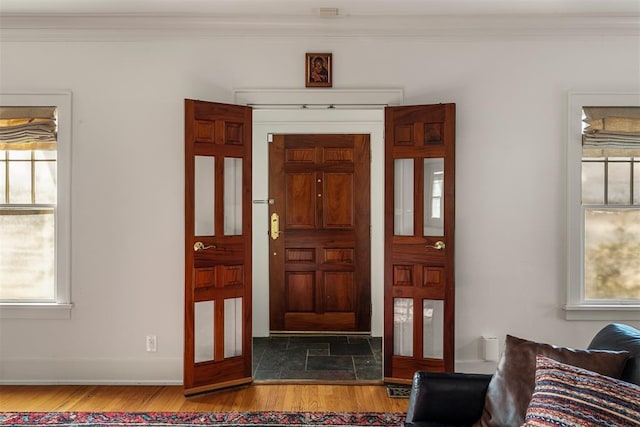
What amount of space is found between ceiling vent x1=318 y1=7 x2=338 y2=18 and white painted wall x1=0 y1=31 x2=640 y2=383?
0.19 meters

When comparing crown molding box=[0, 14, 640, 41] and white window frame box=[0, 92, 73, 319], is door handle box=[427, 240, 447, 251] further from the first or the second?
white window frame box=[0, 92, 73, 319]

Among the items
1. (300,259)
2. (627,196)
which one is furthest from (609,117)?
(300,259)

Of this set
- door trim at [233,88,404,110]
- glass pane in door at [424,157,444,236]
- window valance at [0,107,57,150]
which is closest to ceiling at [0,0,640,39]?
door trim at [233,88,404,110]

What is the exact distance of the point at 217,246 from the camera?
123 inches

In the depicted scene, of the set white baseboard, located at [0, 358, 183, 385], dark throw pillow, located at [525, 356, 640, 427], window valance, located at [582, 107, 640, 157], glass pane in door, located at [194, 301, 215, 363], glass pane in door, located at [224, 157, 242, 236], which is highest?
window valance, located at [582, 107, 640, 157]

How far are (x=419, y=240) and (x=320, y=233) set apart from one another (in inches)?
59.9

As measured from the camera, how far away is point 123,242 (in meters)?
3.27

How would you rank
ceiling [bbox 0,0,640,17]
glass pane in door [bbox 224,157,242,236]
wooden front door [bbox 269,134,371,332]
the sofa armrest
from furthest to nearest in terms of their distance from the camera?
wooden front door [bbox 269,134,371,332] < glass pane in door [bbox 224,157,242,236] < ceiling [bbox 0,0,640,17] < the sofa armrest

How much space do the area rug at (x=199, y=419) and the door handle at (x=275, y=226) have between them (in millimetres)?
2047

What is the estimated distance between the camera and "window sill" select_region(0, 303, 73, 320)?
324 centimetres

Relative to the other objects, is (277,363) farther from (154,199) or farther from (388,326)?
(154,199)

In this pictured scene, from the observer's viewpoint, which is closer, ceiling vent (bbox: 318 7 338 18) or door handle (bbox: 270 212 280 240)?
ceiling vent (bbox: 318 7 338 18)

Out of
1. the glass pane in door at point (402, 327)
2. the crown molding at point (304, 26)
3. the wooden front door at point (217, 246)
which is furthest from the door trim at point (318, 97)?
the glass pane in door at point (402, 327)

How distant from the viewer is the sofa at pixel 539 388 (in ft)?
4.76
